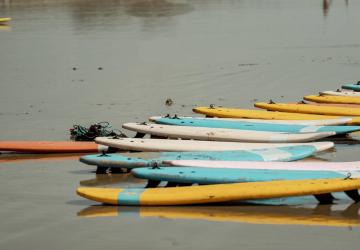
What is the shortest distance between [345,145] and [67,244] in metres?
5.87

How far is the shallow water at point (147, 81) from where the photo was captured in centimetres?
986

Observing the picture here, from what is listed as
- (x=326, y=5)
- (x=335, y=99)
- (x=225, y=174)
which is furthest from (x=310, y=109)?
(x=326, y=5)

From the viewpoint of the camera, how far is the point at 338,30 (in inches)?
1218

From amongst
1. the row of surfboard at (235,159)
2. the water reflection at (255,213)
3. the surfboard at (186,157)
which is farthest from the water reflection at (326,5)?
the water reflection at (255,213)

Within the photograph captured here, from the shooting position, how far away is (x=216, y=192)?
33.7ft

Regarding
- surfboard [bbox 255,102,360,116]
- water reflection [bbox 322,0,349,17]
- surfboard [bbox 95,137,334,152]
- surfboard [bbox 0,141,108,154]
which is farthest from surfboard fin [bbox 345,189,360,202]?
water reflection [bbox 322,0,349,17]

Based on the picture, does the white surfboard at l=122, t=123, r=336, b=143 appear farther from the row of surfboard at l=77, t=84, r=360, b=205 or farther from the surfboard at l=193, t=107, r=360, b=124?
the surfboard at l=193, t=107, r=360, b=124

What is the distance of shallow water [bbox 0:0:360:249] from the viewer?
9859 millimetres

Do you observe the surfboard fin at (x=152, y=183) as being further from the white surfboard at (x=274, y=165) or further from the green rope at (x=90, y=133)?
the green rope at (x=90, y=133)

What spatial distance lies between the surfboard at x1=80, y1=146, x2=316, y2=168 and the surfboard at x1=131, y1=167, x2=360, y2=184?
2.52 feet

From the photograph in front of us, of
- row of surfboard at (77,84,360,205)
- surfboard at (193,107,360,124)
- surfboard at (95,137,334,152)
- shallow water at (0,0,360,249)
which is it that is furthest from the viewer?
surfboard at (193,107,360,124)

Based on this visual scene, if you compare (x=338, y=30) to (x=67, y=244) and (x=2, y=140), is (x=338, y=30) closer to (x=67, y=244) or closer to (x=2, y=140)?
(x=2, y=140)

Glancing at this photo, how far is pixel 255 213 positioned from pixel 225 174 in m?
0.73

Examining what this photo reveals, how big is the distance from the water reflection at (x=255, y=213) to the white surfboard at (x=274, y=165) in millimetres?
762
